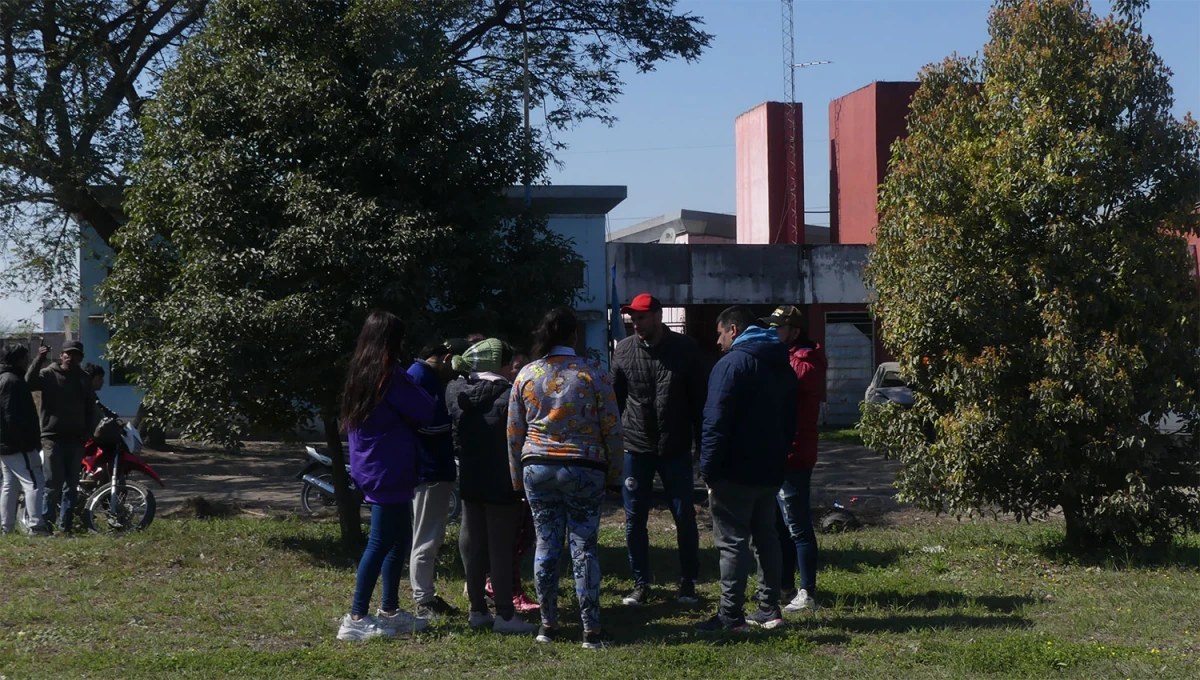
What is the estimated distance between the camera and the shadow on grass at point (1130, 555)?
8023mm

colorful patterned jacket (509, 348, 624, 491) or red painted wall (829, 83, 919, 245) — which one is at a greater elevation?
red painted wall (829, 83, 919, 245)

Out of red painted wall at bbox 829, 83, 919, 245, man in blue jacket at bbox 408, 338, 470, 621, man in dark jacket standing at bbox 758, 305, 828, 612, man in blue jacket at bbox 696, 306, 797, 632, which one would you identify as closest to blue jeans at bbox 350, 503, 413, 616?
man in blue jacket at bbox 408, 338, 470, 621

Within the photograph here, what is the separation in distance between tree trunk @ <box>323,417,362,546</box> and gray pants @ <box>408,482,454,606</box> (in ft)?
8.21

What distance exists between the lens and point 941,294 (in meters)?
8.12

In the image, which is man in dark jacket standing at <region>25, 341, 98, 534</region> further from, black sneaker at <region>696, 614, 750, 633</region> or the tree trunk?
black sneaker at <region>696, 614, 750, 633</region>

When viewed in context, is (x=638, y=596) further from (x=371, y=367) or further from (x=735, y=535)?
(x=371, y=367)

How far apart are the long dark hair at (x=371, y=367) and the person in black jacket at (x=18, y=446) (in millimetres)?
5473

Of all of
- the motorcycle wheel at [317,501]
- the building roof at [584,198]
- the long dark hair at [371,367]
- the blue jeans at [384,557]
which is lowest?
the motorcycle wheel at [317,501]

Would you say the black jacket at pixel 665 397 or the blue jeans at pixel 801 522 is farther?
the black jacket at pixel 665 397

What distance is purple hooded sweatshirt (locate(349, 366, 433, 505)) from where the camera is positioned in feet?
20.7

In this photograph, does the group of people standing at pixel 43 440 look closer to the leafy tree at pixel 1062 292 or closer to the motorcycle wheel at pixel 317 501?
the motorcycle wheel at pixel 317 501

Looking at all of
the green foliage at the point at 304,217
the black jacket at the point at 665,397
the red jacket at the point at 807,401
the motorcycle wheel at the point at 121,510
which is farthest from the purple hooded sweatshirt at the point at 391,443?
the motorcycle wheel at the point at 121,510

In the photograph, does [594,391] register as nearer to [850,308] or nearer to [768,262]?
[768,262]

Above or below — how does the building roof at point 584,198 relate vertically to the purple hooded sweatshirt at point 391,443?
above
